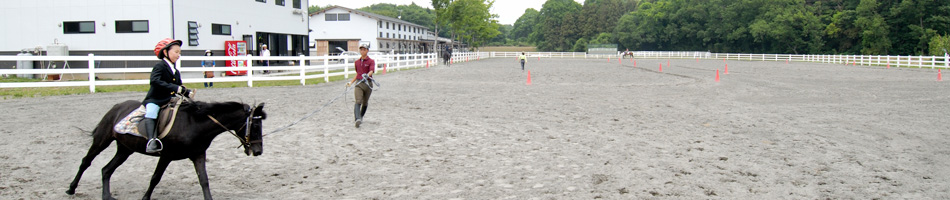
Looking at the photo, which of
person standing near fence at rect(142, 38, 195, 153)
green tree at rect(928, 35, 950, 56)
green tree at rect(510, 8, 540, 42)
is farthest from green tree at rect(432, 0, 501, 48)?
green tree at rect(510, 8, 540, 42)

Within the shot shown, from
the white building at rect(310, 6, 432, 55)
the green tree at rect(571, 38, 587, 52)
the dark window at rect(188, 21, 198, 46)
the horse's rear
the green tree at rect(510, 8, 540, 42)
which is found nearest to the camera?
the horse's rear

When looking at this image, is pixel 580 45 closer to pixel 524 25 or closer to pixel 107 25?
pixel 524 25

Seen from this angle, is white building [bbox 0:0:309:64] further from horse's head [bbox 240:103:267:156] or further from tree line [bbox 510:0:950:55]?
tree line [bbox 510:0:950:55]

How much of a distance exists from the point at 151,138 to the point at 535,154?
3.94 metres

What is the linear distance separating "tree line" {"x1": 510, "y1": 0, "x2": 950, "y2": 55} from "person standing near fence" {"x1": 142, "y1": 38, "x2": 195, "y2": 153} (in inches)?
2100

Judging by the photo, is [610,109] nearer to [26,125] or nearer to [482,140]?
[482,140]

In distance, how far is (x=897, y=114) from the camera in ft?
36.6

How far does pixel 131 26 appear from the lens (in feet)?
74.1

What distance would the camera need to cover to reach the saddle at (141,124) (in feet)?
15.3

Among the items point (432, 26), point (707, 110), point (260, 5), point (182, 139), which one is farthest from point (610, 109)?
point (432, 26)

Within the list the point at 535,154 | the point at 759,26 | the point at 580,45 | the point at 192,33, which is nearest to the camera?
the point at 535,154

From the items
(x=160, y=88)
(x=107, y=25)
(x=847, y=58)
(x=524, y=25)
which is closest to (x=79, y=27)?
(x=107, y=25)

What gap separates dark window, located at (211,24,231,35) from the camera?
968 inches

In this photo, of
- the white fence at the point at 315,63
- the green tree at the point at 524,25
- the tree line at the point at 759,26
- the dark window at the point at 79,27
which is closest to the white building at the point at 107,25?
the dark window at the point at 79,27
